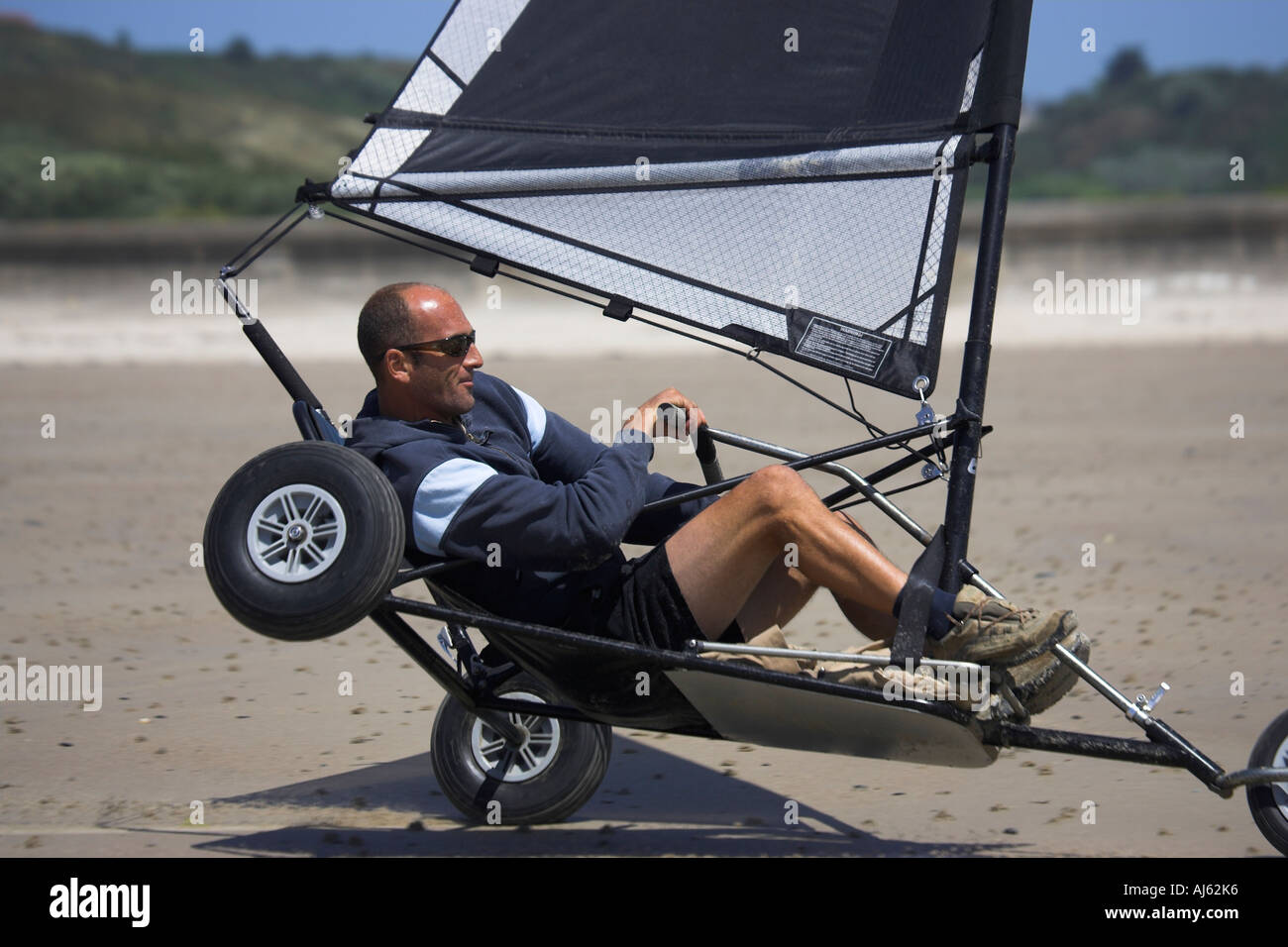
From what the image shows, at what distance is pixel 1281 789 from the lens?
4.18 meters

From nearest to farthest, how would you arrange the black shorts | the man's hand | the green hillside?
the black shorts < the man's hand < the green hillside

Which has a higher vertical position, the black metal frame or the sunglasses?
the sunglasses

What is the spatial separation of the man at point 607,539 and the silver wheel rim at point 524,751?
630mm

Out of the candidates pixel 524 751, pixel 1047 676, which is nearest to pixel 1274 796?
pixel 1047 676

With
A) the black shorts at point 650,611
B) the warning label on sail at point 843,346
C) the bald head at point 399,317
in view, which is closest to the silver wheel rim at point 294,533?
the bald head at point 399,317

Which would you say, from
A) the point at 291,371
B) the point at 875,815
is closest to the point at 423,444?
the point at 291,371

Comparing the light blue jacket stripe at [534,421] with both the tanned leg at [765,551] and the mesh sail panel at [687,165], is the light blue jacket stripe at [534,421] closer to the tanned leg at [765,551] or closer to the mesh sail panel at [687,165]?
the mesh sail panel at [687,165]

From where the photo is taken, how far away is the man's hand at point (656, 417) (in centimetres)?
452

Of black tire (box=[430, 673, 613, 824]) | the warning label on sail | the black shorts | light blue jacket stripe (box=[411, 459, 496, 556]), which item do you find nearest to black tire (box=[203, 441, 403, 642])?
light blue jacket stripe (box=[411, 459, 496, 556])

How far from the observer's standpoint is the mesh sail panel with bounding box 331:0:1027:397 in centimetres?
452

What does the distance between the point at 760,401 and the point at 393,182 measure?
9.38 meters

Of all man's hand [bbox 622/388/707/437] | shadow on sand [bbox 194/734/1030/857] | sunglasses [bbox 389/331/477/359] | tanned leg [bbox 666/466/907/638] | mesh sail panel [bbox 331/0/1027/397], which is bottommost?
shadow on sand [bbox 194/734/1030/857]

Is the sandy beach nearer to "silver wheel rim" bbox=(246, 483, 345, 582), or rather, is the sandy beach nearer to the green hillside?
"silver wheel rim" bbox=(246, 483, 345, 582)

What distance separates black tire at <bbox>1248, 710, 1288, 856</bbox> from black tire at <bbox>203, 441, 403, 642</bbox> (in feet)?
7.99
